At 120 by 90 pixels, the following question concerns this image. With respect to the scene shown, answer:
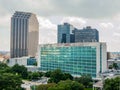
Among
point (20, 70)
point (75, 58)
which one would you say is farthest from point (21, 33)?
point (75, 58)

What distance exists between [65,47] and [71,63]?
4315 mm

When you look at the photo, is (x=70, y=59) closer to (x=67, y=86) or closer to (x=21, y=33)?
(x=67, y=86)

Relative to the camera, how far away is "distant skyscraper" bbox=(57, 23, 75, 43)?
115494mm

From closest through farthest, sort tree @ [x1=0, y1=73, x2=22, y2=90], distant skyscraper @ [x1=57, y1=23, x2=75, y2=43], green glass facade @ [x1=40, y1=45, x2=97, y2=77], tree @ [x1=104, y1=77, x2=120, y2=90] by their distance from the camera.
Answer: tree @ [x1=104, y1=77, x2=120, y2=90] < tree @ [x1=0, y1=73, x2=22, y2=90] < green glass facade @ [x1=40, y1=45, x2=97, y2=77] < distant skyscraper @ [x1=57, y1=23, x2=75, y2=43]

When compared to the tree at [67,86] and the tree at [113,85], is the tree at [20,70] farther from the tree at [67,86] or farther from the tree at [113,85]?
the tree at [113,85]

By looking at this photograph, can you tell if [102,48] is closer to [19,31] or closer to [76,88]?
[76,88]

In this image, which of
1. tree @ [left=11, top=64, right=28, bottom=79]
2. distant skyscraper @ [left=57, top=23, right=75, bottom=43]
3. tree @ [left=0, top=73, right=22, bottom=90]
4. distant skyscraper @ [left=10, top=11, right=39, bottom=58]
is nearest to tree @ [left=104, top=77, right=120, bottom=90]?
tree @ [left=0, top=73, right=22, bottom=90]

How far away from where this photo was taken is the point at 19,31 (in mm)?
121125

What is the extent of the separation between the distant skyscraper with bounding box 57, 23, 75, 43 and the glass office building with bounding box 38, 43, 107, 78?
52423 mm

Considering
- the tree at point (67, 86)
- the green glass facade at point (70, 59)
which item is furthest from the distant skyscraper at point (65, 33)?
the tree at point (67, 86)

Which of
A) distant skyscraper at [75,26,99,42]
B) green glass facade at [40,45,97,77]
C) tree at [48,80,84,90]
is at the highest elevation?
distant skyscraper at [75,26,99,42]

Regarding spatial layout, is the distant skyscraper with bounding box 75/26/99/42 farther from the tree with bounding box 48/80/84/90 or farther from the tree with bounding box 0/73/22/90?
the tree with bounding box 0/73/22/90

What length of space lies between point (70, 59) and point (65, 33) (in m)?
64.2

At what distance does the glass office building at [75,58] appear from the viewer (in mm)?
49438
